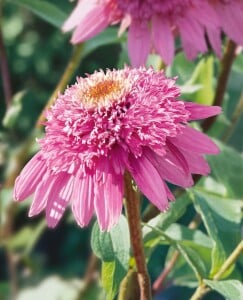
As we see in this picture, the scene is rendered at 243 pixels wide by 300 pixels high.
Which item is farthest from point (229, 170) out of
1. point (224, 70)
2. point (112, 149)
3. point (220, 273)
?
point (112, 149)

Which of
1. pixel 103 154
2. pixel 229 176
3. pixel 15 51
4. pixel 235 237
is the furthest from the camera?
pixel 15 51

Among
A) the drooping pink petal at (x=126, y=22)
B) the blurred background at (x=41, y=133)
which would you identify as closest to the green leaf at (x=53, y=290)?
the blurred background at (x=41, y=133)

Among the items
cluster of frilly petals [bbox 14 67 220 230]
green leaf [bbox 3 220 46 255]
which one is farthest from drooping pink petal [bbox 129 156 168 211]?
green leaf [bbox 3 220 46 255]

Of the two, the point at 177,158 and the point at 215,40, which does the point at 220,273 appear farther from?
the point at 215,40

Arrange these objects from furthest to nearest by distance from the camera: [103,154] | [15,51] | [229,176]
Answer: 1. [15,51]
2. [229,176]
3. [103,154]

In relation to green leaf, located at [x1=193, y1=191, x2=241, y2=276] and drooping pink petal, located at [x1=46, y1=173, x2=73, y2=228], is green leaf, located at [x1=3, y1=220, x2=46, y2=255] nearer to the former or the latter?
green leaf, located at [x1=193, y1=191, x2=241, y2=276]

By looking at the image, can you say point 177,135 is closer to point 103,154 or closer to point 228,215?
point 103,154

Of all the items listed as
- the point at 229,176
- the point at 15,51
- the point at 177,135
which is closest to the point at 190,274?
the point at 229,176
